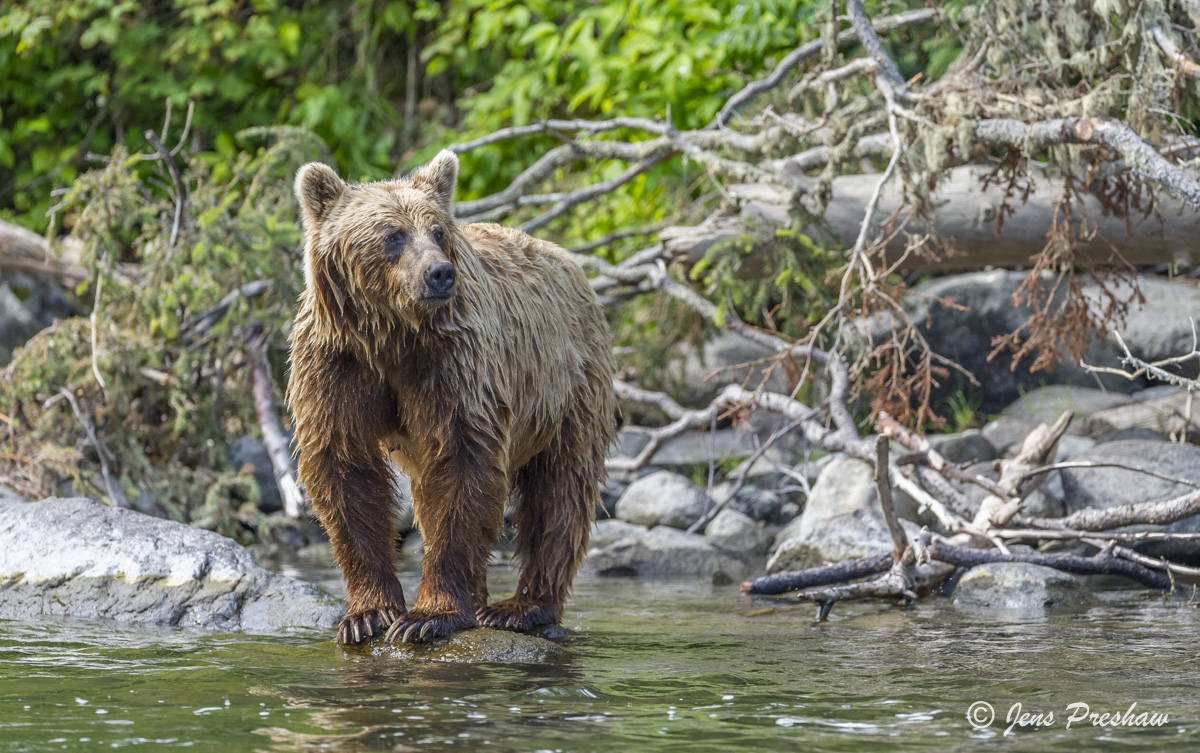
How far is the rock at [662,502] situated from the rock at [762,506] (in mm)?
316

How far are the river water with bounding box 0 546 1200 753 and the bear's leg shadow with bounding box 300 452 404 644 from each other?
17 cm

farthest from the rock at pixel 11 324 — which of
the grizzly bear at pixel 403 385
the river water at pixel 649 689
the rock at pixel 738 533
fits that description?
the grizzly bear at pixel 403 385

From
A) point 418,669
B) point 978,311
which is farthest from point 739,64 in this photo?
point 418,669

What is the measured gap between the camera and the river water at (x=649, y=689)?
10.6 ft

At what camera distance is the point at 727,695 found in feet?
12.5

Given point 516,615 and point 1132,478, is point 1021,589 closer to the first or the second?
point 1132,478

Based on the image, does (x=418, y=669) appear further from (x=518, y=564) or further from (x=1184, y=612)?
(x=1184, y=612)

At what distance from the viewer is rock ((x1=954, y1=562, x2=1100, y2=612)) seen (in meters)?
5.64

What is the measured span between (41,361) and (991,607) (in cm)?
588

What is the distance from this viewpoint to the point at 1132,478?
6.91 meters

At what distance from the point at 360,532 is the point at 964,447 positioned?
493 cm

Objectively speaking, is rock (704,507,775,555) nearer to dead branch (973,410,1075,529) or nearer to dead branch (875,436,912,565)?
dead branch (973,410,1075,529)

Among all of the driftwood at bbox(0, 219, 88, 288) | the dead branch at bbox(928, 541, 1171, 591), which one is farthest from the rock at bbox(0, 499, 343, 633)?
the driftwood at bbox(0, 219, 88, 288)

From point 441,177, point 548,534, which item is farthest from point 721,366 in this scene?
point 441,177
